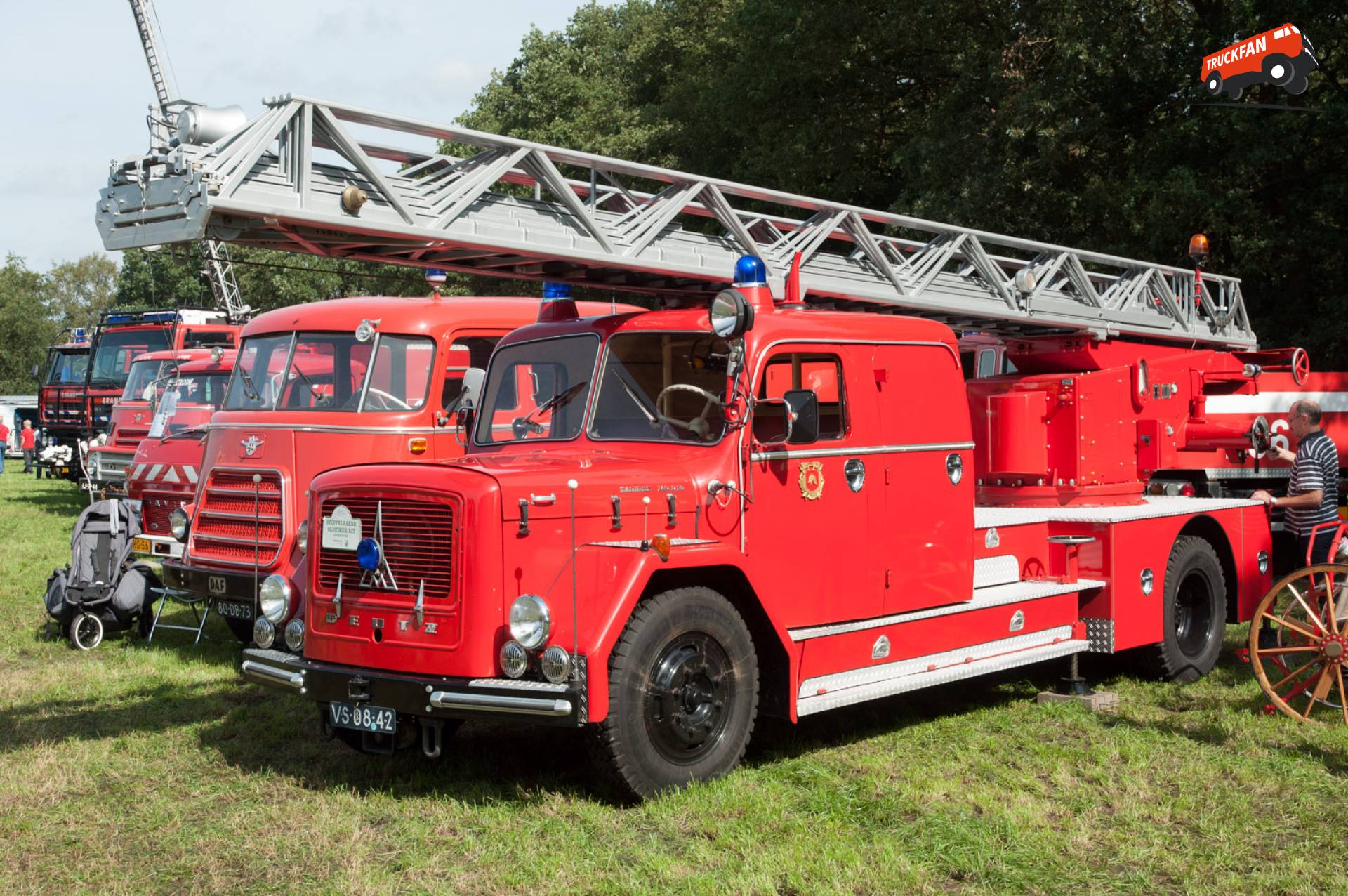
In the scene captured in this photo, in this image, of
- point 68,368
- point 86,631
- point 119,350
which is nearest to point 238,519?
point 86,631

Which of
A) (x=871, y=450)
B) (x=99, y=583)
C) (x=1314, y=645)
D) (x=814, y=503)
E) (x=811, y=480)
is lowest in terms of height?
(x=1314, y=645)

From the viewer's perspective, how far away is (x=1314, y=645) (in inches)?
296

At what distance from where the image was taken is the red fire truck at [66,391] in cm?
2539

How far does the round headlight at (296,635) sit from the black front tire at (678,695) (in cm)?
173

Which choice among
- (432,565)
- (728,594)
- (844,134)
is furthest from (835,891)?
(844,134)

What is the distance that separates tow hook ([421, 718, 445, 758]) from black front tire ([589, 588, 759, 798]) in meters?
0.75

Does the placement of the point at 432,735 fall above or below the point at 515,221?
below

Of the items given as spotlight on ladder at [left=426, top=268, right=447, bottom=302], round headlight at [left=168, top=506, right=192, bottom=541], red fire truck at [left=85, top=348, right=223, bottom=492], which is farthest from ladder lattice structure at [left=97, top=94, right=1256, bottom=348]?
red fire truck at [left=85, top=348, right=223, bottom=492]

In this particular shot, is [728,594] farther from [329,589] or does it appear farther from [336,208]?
[336,208]

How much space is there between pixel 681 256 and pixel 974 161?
634 inches

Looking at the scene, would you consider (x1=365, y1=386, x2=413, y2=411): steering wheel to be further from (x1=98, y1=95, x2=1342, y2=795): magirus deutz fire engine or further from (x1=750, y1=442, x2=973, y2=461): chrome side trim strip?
(x1=750, y1=442, x2=973, y2=461): chrome side trim strip

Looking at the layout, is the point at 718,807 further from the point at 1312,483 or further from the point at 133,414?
the point at 133,414

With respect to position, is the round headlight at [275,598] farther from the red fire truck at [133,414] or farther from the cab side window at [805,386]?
the red fire truck at [133,414]

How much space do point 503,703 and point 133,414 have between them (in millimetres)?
15820
